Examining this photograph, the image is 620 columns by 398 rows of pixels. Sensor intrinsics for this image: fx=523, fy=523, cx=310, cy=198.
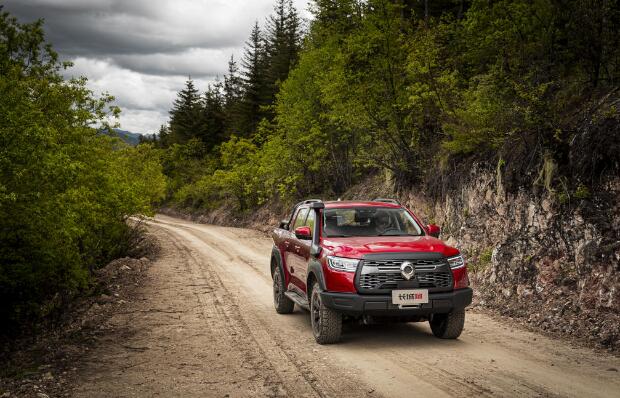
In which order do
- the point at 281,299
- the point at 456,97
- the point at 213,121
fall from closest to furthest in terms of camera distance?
the point at 281,299, the point at 456,97, the point at 213,121

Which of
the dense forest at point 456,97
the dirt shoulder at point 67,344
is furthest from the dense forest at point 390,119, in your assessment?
the dirt shoulder at point 67,344

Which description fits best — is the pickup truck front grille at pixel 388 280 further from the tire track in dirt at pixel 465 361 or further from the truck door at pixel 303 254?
the truck door at pixel 303 254

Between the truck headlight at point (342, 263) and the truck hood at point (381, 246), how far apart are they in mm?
55

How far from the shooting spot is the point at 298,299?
8375mm

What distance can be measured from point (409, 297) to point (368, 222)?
1.76 m

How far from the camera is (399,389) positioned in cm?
536

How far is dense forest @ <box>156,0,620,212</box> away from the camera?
1005 centimetres

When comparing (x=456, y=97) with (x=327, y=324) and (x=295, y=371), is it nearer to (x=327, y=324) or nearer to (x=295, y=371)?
(x=327, y=324)

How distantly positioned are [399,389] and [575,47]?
9.30 meters

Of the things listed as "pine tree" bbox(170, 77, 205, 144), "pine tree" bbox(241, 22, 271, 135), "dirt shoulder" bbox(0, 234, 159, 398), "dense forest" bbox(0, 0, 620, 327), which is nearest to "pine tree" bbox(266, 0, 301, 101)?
"pine tree" bbox(241, 22, 271, 135)

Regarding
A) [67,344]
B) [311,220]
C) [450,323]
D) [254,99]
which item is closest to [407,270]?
[450,323]

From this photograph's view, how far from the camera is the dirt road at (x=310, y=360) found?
17.9 ft

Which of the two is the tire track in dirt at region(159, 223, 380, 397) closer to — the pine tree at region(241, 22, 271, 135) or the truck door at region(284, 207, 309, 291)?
the truck door at region(284, 207, 309, 291)

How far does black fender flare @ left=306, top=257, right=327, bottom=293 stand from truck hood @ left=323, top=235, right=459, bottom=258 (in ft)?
0.88
